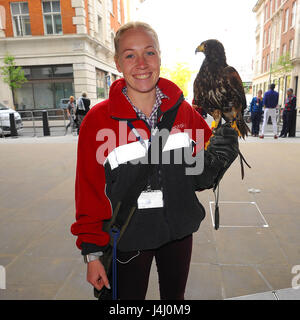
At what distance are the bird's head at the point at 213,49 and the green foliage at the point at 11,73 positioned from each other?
778 inches

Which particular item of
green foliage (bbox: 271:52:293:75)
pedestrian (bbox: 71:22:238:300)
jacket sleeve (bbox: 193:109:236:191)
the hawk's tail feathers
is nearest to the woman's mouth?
pedestrian (bbox: 71:22:238:300)

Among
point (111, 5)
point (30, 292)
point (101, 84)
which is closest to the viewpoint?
point (30, 292)

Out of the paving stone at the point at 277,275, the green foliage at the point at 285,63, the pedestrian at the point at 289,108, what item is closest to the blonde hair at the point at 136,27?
the paving stone at the point at 277,275

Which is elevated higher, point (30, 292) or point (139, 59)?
point (139, 59)

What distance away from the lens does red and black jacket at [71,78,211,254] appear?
55.4 inches

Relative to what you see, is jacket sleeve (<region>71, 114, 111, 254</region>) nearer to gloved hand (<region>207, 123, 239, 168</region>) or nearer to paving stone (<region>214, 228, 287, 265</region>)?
gloved hand (<region>207, 123, 239, 168</region>)

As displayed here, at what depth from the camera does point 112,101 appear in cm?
146

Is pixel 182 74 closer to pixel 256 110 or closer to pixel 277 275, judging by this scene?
pixel 256 110

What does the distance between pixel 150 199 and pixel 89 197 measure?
1.08 feet

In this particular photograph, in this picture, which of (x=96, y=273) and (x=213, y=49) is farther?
(x=96, y=273)

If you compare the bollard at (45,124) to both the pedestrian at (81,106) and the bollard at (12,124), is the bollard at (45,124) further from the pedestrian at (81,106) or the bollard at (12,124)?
the pedestrian at (81,106)

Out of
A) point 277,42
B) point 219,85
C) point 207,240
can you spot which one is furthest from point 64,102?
point 277,42

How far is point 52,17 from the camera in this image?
18453 millimetres
